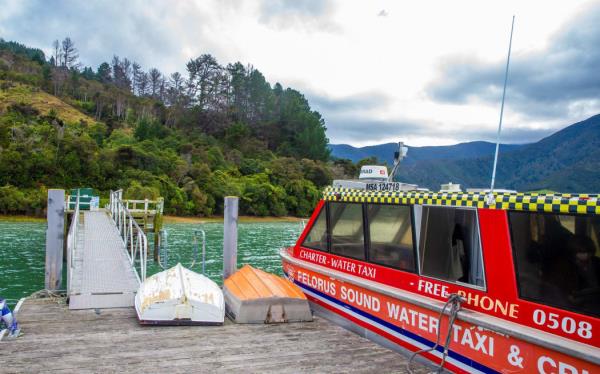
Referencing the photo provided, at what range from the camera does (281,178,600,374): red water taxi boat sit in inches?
155

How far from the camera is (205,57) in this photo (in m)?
108

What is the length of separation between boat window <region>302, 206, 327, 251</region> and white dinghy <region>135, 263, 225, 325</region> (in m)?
1.84

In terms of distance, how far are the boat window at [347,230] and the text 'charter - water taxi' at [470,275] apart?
0.02 meters

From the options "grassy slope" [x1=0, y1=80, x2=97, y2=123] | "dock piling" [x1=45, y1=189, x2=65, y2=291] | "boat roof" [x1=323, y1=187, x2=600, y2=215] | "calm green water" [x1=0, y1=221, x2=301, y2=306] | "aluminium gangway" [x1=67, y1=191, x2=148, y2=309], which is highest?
"grassy slope" [x1=0, y1=80, x2=97, y2=123]

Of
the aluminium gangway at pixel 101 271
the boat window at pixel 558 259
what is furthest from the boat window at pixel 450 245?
the aluminium gangway at pixel 101 271

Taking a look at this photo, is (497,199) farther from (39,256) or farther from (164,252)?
(39,256)

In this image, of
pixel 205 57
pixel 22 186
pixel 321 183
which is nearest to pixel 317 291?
pixel 22 186

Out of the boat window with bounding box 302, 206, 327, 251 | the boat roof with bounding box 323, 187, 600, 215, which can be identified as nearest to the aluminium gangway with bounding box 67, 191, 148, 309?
the boat window with bounding box 302, 206, 327, 251

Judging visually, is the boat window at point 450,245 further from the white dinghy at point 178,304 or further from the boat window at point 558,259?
the white dinghy at point 178,304

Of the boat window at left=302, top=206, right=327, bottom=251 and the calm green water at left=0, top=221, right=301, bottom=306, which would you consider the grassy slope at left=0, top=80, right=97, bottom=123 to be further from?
the boat window at left=302, top=206, right=327, bottom=251

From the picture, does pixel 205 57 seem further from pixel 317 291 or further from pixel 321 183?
pixel 317 291

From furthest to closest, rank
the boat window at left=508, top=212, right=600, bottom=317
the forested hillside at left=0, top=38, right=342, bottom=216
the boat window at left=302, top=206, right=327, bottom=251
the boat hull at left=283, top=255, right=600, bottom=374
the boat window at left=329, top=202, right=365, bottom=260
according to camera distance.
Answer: the forested hillside at left=0, top=38, right=342, bottom=216 < the boat window at left=302, top=206, right=327, bottom=251 < the boat window at left=329, top=202, right=365, bottom=260 < the boat hull at left=283, top=255, right=600, bottom=374 < the boat window at left=508, top=212, right=600, bottom=317

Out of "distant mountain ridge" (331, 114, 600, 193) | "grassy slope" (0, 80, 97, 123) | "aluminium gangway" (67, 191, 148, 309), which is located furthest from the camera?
"grassy slope" (0, 80, 97, 123)

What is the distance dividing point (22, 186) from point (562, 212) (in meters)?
54.9
